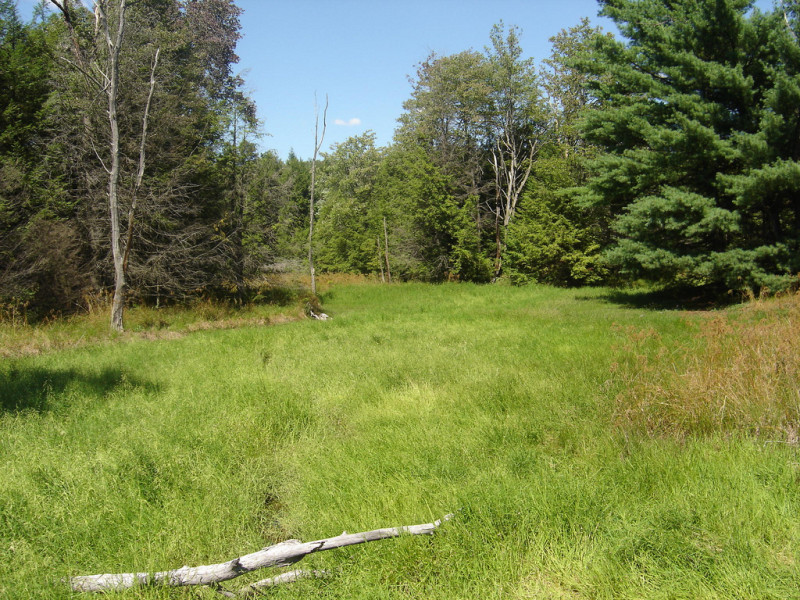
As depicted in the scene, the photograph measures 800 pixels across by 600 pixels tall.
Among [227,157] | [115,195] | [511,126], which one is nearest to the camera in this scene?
[115,195]

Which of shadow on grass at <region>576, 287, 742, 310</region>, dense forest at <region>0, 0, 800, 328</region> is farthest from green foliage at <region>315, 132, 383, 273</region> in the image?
shadow on grass at <region>576, 287, 742, 310</region>

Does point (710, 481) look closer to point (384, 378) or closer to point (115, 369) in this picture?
point (384, 378)

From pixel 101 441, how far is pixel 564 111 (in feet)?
90.4

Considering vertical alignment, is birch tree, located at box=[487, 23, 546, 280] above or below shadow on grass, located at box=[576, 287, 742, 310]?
above

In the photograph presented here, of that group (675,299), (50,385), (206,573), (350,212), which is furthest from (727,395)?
(350,212)

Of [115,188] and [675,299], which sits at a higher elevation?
[115,188]

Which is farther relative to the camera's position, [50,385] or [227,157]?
[227,157]

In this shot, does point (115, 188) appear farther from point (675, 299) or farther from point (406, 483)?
point (675, 299)

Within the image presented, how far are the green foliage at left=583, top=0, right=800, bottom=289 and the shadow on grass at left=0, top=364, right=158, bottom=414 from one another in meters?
12.9

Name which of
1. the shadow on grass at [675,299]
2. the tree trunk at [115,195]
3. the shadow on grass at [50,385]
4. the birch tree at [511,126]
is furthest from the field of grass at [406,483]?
the birch tree at [511,126]

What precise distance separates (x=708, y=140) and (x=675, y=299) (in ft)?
16.9

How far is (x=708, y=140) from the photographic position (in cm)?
1236

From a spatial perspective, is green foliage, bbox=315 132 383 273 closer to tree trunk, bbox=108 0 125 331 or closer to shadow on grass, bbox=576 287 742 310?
shadow on grass, bbox=576 287 742 310

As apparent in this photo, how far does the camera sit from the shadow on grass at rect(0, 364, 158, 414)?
19.7 feet
